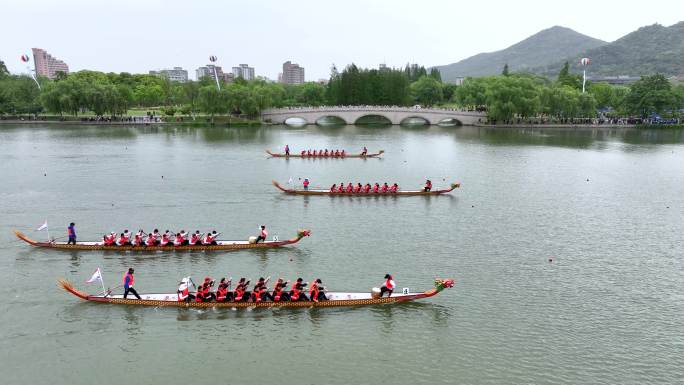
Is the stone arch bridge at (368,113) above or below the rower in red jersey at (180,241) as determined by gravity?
above

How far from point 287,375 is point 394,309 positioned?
568 cm

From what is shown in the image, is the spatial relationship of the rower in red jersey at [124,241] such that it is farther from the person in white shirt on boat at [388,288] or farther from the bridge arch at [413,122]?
the bridge arch at [413,122]

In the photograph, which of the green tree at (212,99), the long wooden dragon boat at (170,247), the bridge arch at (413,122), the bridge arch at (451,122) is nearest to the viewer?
the long wooden dragon boat at (170,247)

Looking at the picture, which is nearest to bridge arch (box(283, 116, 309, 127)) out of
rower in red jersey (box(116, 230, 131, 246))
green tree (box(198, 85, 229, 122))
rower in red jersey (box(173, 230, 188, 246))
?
green tree (box(198, 85, 229, 122))

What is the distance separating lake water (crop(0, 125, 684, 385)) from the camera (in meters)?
16.3

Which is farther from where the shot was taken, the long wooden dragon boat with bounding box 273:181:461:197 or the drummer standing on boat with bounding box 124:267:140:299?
the long wooden dragon boat with bounding box 273:181:461:197

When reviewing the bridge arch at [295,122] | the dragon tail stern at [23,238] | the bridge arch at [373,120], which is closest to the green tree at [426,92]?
the bridge arch at [373,120]

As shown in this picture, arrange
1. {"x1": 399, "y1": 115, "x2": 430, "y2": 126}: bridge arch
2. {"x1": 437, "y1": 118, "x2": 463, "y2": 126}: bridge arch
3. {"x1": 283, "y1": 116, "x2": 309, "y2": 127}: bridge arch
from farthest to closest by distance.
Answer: {"x1": 399, "y1": 115, "x2": 430, "y2": 126}: bridge arch
{"x1": 283, "y1": 116, "x2": 309, "y2": 127}: bridge arch
{"x1": 437, "y1": 118, "x2": 463, "y2": 126}: bridge arch

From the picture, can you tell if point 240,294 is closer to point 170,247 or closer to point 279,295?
point 279,295

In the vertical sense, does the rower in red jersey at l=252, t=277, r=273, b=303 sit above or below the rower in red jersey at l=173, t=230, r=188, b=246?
below

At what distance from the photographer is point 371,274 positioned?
75.0ft

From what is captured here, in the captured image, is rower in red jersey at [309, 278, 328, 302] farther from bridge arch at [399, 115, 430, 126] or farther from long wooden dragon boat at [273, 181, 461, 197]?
bridge arch at [399, 115, 430, 126]

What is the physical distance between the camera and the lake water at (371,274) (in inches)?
641

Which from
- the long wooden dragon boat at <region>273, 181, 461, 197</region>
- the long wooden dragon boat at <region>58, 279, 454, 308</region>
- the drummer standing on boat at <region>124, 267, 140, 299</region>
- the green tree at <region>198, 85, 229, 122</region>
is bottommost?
the long wooden dragon boat at <region>58, 279, 454, 308</region>
